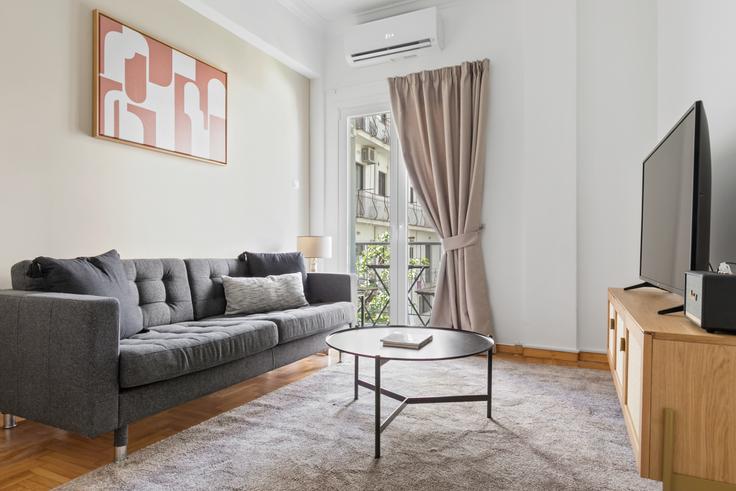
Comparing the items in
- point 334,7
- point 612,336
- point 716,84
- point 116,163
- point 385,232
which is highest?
point 334,7

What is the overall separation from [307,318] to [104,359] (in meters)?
1.40

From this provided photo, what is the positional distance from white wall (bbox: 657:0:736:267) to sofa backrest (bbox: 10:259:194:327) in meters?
2.92

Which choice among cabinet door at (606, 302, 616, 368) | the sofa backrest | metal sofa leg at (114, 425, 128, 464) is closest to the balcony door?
cabinet door at (606, 302, 616, 368)

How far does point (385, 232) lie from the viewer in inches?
183

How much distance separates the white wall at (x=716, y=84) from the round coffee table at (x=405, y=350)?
1.17 m

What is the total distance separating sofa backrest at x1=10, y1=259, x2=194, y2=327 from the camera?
2745 millimetres

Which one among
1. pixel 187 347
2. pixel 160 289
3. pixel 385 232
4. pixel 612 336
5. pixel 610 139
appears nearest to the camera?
pixel 187 347

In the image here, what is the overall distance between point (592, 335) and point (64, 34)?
162 inches

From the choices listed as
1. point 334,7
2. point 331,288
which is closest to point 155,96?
point 331,288

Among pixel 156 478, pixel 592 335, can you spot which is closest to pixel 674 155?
pixel 592 335

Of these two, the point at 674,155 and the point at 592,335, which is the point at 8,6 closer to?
the point at 674,155

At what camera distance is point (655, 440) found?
1490 mm

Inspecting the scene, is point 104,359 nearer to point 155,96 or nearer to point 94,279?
point 94,279

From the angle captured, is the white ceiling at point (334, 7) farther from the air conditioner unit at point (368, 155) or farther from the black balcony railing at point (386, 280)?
the black balcony railing at point (386, 280)
